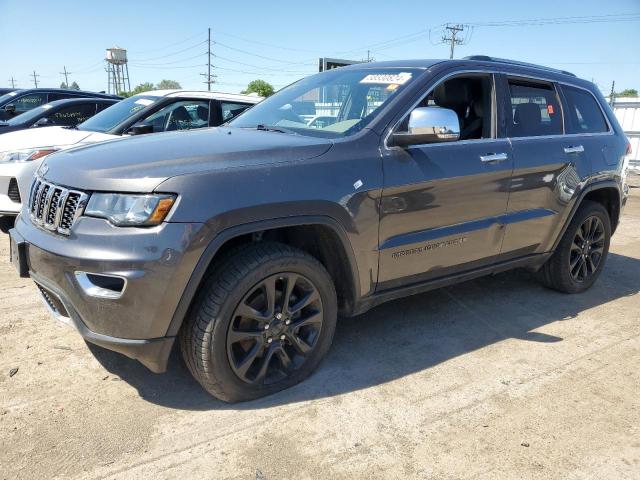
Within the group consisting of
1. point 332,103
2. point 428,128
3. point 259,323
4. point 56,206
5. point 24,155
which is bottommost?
point 259,323

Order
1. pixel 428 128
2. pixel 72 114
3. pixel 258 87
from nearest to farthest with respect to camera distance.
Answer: pixel 428 128 → pixel 72 114 → pixel 258 87

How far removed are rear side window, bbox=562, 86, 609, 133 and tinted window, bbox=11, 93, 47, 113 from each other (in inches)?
384

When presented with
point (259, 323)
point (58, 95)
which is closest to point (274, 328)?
point (259, 323)

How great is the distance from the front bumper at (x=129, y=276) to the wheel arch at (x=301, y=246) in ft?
0.16

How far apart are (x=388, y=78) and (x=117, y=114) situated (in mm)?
4277

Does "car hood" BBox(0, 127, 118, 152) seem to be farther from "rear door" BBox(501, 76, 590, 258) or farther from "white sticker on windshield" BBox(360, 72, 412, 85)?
"rear door" BBox(501, 76, 590, 258)

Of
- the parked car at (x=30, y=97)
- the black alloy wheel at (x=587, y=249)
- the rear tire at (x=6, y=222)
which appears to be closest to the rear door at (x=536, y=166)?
the black alloy wheel at (x=587, y=249)

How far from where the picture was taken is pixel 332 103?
11.8 ft

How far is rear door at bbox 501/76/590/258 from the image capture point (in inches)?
149

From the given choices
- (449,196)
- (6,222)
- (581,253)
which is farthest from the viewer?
(6,222)

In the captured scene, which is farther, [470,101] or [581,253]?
[581,253]

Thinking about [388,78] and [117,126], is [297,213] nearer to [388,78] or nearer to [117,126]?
[388,78]

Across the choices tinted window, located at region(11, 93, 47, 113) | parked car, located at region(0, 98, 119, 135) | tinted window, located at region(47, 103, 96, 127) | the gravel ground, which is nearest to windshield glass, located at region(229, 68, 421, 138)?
the gravel ground

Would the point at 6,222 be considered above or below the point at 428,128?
below
